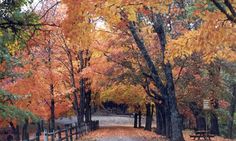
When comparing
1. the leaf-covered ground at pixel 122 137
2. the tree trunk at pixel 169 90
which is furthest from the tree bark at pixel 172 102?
the leaf-covered ground at pixel 122 137

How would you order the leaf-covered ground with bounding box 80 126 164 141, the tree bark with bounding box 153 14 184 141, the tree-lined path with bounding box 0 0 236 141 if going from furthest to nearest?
the leaf-covered ground with bounding box 80 126 164 141 → the tree bark with bounding box 153 14 184 141 → the tree-lined path with bounding box 0 0 236 141

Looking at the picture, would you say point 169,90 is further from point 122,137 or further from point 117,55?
point 122,137

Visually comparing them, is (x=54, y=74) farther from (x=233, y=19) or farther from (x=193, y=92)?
(x=233, y=19)

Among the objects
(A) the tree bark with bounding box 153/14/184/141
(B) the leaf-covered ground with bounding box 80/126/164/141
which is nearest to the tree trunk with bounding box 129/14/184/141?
(A) the tree bark with bounding box 153/14/184/141

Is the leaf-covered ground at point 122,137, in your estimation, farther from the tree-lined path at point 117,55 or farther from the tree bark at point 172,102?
the tree bark at point 172,102

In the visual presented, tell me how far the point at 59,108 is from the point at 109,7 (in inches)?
1165

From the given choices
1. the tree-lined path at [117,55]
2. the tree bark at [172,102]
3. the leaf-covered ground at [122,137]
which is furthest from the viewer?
the leaf-covered ground at [122,137]

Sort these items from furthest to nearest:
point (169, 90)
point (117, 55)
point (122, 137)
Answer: point (122, 137) < point (117, 55) < point (169, 90)

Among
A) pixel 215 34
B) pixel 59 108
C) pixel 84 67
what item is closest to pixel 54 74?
pixel 84 67

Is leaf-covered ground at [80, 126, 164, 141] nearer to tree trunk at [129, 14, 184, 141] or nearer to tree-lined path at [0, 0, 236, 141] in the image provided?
tree-lined path at [0, 0, 236, 141]

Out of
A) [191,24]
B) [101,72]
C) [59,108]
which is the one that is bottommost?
[59,108]

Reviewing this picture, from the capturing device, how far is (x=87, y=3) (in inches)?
468

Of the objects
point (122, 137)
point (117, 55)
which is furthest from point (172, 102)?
point (122, 137)

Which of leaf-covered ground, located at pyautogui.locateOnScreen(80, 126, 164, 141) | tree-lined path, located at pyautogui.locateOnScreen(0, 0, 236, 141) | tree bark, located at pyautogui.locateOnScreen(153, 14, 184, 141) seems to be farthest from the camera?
leaf-covered ground, located at pyautogui.locateOnScreen(80, 126, 164, 141)
